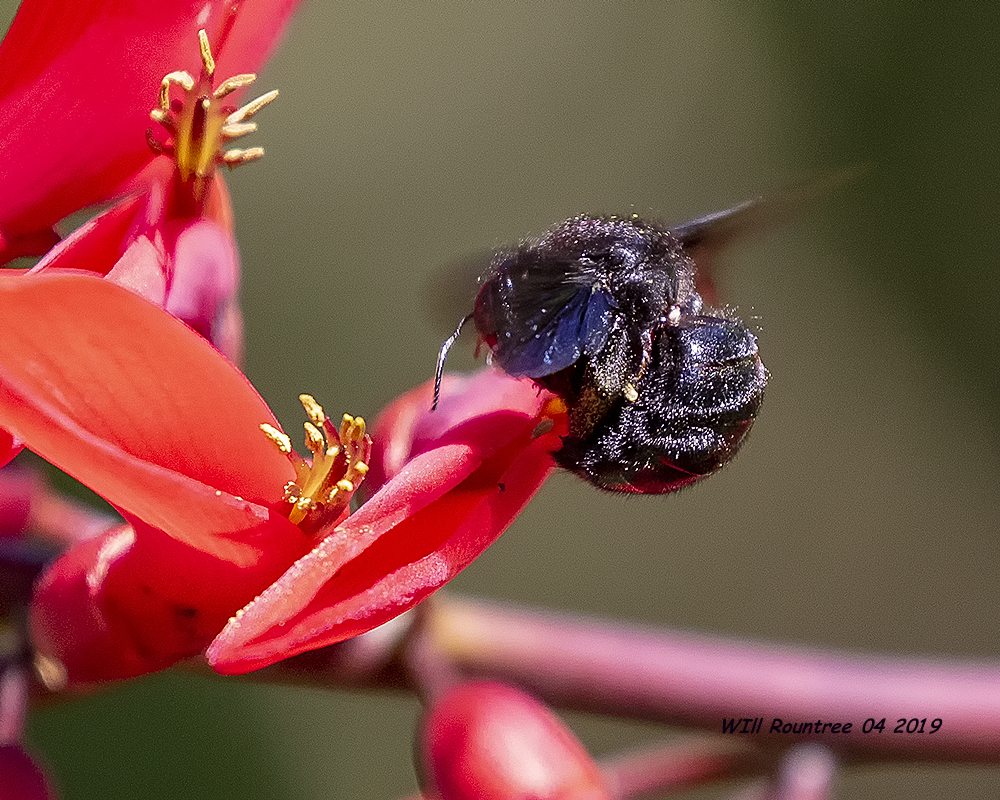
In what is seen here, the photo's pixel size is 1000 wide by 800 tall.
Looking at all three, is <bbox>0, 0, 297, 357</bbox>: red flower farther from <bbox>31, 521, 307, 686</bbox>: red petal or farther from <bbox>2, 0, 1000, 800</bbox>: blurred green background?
<bbox>2, 0, 1000, 800</bbox>: blurred green background

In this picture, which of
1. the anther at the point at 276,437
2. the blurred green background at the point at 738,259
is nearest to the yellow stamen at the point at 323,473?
the anther at the point at 276,437

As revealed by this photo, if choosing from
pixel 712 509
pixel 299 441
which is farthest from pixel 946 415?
pixel 299 441

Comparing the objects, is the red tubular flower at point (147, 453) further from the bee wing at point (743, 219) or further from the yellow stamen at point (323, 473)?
the bee wing at point (743, 219)

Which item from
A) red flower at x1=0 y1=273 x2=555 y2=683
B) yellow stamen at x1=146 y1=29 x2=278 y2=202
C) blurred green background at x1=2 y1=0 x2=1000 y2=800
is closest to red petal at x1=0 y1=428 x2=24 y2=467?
red flower at x1=0 y1=273 x2=555 y2=683

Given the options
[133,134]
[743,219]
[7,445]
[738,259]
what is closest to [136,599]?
[7,445]

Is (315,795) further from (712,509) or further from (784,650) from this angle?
(784,650)
